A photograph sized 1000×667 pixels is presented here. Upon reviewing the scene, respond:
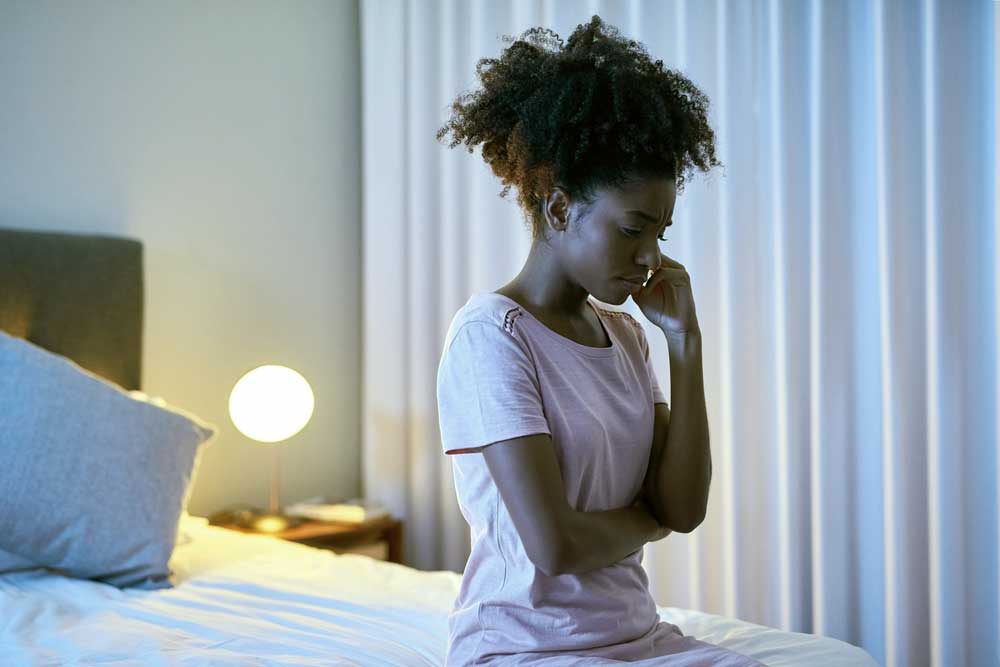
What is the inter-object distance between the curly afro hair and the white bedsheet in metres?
0.81

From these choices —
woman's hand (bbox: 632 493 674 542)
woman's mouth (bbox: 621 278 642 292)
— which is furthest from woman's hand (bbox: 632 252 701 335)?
woman's hand (bbox: 632 493 674 542)

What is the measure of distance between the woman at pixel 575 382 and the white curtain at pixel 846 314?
129 cm

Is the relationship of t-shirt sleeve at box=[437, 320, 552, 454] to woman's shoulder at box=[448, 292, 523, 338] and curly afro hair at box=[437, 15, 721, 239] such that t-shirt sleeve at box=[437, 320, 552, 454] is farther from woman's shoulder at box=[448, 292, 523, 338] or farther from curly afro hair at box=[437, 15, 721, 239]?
curly afro hair at box=[437, 15, 721, 239]

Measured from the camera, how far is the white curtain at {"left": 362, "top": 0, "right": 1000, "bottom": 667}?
100 inches

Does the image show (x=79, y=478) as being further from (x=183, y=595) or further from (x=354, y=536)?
(x=354, y=536)

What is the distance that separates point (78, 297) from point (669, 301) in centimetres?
186

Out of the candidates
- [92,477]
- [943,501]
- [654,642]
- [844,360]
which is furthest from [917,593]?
[92,477]

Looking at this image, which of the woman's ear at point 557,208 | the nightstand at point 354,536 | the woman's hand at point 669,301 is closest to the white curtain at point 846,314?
the nightstand at point 354,536

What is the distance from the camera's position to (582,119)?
1391mm

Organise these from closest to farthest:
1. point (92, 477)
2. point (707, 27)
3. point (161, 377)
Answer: point (92, 477) < point (707, 27) < point (161, 377)

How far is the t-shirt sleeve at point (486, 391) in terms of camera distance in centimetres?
126

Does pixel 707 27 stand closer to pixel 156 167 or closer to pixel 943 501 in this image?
pixel 943 501

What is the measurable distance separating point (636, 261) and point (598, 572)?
0.43 m

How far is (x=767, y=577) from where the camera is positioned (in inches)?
112
